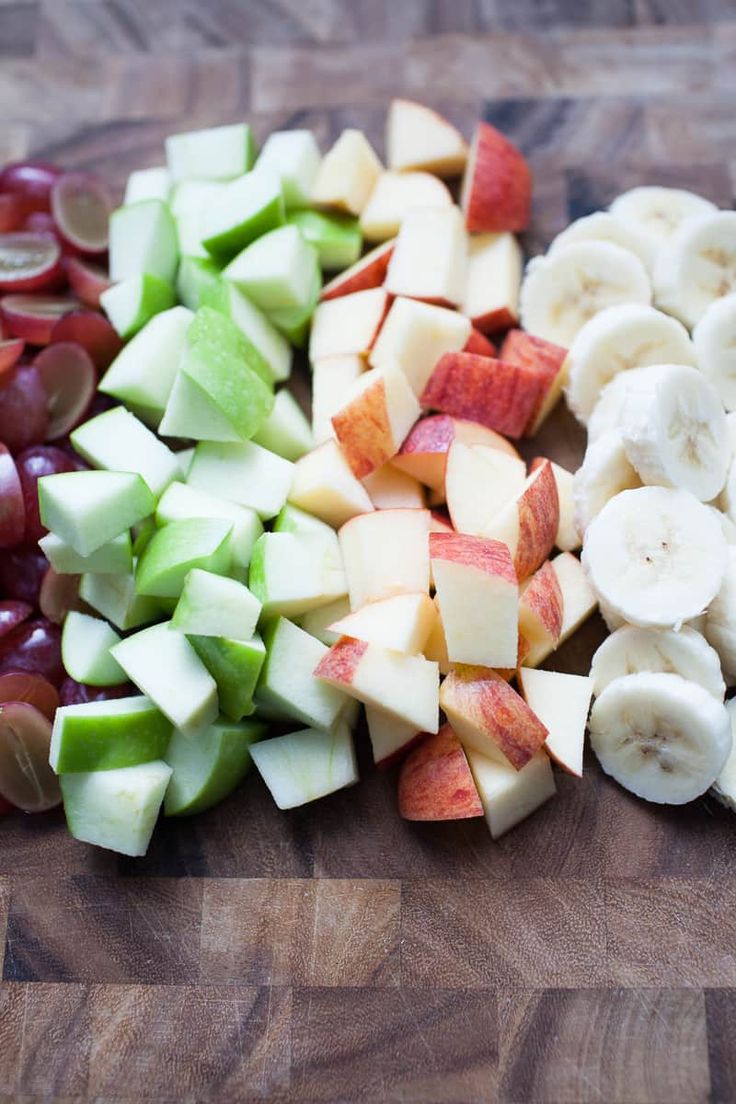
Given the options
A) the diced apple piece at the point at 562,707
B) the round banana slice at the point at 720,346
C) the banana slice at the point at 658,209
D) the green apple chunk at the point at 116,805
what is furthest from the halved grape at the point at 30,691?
the banana slice at the point at 658,209

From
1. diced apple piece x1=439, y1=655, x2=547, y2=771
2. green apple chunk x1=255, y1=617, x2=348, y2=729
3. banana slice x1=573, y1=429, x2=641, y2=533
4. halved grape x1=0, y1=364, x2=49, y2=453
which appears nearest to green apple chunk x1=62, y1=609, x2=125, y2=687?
green apple chunk x1=255, y1=617, x2=348, y2=729

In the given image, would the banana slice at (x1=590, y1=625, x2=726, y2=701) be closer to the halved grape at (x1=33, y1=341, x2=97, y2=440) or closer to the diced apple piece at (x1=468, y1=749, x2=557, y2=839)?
the diced apple piece at (x1=468, y1=749, x2=557, y2=839)

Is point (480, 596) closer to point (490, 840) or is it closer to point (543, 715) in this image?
point (543, 715)

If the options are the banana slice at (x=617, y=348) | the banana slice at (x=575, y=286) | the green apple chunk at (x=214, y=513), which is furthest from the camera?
the banana slice at (x=575, y=286)

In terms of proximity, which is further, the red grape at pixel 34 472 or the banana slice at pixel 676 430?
the red grape at pixel 34 472

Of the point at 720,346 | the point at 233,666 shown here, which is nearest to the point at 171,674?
the point at 233,666

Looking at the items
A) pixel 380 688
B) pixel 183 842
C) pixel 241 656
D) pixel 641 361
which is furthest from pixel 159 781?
pixel 641 361

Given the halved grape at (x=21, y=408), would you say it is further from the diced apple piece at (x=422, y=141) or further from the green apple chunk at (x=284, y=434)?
the diced apple piece at (x=422, y=141)
